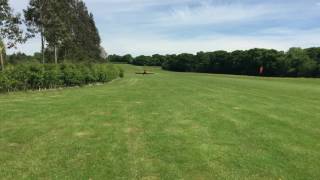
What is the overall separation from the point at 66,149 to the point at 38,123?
3647 millimetres

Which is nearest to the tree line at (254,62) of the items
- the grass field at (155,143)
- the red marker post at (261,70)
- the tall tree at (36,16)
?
the red marker post at (261,70)

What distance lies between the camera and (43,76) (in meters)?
26.4

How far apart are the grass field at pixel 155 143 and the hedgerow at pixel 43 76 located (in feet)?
25.8

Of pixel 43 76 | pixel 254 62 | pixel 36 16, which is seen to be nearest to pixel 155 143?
pixel 43 76

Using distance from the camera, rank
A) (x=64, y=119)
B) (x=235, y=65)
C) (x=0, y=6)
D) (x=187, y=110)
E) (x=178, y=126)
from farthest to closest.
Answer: (x=235, y=65) → (x=0, y=6) → (x=187, y=110) → (x=64, y=119) → (x=178, y=126)

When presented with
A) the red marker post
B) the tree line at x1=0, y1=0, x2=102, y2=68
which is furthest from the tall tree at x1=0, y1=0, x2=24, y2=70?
the red marker post

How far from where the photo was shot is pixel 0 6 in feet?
109

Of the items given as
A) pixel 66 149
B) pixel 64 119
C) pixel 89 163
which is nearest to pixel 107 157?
pixel 89 163

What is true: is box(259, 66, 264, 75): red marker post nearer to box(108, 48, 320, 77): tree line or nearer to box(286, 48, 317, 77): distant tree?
box(108, 48, 320, 77): tree line

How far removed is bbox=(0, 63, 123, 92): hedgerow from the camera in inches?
957

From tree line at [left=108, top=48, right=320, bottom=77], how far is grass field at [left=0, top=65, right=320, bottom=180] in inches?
3226

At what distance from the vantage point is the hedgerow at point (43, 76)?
79.7 feet

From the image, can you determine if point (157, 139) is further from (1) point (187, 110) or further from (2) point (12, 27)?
(2) point (12, 27)

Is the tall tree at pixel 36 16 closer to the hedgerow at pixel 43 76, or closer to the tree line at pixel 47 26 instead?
the tree line at pixel 47 26
